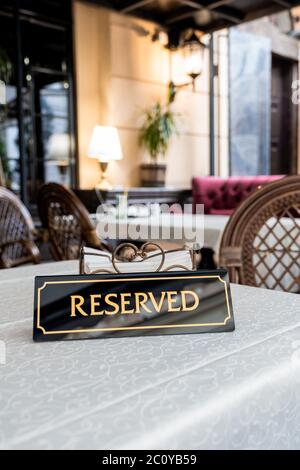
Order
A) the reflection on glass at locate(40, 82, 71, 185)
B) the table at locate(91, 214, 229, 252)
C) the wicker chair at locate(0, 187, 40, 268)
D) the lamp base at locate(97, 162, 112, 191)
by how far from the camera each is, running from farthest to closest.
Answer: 1. the reflection on glass at locate(40, 82, 71, 185)
2. the lamp base at locate(97, 162, 112, 191)
3. the table at locate(91, 214, 229, 252)
4. the wicker chair at locate(0, 187, 40, 268)

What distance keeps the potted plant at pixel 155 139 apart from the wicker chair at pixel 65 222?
3817mm

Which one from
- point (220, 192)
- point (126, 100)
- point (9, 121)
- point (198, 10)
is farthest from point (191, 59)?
point (9, 121)

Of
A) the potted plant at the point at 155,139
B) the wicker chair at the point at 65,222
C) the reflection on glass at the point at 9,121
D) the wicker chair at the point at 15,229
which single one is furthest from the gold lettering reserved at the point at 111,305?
the potted plant at the point at 155,139

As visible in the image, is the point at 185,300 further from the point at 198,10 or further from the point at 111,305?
the point at 198,10

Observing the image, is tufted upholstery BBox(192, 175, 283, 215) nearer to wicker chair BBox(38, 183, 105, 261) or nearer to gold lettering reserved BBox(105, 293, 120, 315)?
wicker chair BBox(38, 183, 105, 261)

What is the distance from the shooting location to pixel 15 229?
198 centimetres

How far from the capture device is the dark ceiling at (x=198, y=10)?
534cm

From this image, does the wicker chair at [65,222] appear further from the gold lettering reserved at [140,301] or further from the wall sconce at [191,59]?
the wall sconce at [191,59]

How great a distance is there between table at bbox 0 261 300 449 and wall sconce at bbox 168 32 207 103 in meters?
5.63

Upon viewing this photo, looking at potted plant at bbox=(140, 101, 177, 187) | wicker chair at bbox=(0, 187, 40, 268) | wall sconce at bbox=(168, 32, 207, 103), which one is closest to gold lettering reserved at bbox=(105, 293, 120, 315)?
wicker chair at bbox=(0, 187, 40, 268)

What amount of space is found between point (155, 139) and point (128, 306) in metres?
5.10

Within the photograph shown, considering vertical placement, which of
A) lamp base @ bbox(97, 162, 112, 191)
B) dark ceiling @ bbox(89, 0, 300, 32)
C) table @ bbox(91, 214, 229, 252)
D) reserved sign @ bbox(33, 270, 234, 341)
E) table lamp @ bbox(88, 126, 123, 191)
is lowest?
table @ bbox(91, 214, 229, 252)

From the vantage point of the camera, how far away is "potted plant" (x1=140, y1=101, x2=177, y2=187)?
5637mm

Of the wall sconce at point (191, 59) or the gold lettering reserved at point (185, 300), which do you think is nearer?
the gold lettering reserved at point (185, 300)
